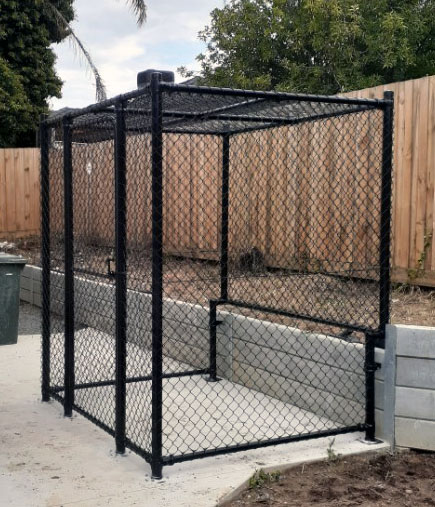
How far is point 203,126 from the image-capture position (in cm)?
577

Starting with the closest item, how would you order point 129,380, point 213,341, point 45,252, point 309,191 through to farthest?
point 45,252, point 129,380, point 213,341, point 309,191

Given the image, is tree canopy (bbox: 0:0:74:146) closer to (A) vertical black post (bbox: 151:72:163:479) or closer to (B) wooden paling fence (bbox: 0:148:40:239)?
(B) wooden paling fence (bbox: 0:148:40:239)

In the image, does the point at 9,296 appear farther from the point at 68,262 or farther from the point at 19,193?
the point at 19,193

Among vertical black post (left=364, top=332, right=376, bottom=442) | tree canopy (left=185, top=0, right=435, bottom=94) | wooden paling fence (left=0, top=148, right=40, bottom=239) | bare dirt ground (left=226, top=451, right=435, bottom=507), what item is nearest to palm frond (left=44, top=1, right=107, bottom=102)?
tree canopy (left=185, top=0, right=435, bottom=94)

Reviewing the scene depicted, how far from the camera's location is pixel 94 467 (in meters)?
3.88

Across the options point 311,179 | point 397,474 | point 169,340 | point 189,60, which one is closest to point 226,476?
point 397,474

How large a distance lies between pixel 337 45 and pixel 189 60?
5.02 m

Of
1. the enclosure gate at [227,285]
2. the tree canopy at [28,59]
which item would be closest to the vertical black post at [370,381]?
the enclosure gate at [227,285]

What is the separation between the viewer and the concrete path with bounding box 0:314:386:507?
3480 mm

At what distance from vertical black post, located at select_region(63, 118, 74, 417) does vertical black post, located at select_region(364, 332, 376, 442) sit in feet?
6.21

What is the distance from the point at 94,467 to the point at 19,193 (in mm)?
10916

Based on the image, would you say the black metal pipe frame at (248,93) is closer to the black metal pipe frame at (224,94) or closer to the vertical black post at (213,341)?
the black metal pipe frame at (224,94)

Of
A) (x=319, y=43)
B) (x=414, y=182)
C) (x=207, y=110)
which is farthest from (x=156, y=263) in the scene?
(x=319, y=43)

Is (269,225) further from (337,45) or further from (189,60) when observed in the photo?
(189,60)
